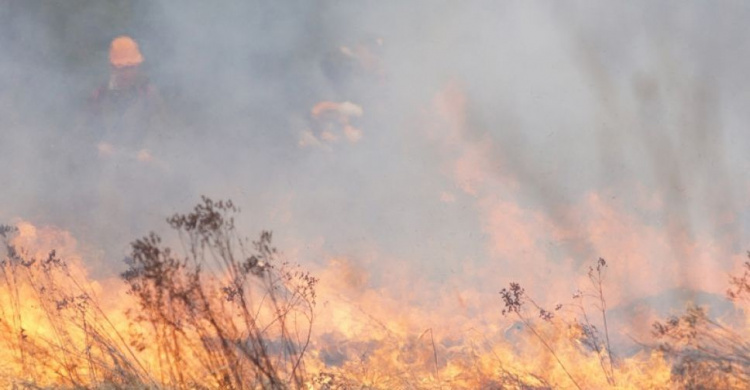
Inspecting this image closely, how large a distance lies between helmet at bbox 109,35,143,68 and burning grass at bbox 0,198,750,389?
307 inches

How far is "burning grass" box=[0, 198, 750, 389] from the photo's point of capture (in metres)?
8.88

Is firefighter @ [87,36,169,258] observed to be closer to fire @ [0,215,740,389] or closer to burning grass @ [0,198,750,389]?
fire @ [0,215,740,389]

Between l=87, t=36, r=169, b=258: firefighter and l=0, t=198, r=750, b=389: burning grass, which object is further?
l=87, t=36, r=169, b=258: firefighter

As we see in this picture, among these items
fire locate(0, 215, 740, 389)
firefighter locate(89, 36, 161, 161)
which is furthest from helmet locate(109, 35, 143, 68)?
fire locate(0, 215, 740, 389)

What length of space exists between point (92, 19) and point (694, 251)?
825 inches

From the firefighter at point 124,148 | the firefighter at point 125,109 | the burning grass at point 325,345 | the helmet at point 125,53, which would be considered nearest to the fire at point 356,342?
the burning grass at point 325,345

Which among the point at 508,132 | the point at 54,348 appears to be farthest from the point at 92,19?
the point at 508,132

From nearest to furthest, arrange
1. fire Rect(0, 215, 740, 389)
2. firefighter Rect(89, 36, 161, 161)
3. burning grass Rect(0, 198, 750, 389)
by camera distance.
→ burning grass Rect(0, 198, 750, 389) < fire Rect(0, 215, 740, 389) < firefighter Rect(89, 36, 161, 161)

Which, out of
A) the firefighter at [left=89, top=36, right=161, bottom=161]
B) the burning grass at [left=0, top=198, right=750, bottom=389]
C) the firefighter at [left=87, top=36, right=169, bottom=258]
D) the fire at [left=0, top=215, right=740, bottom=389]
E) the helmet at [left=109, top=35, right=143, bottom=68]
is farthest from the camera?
the helmet at [left=109, top=35, right=143, bottom=68]

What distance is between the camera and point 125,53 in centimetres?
1747

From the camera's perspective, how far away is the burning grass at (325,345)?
8.88 meters

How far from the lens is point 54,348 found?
10.8 meters

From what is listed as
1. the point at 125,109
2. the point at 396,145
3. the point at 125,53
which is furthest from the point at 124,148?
the point at 396,145

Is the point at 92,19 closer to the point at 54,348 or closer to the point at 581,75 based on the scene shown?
the point at 54,348
